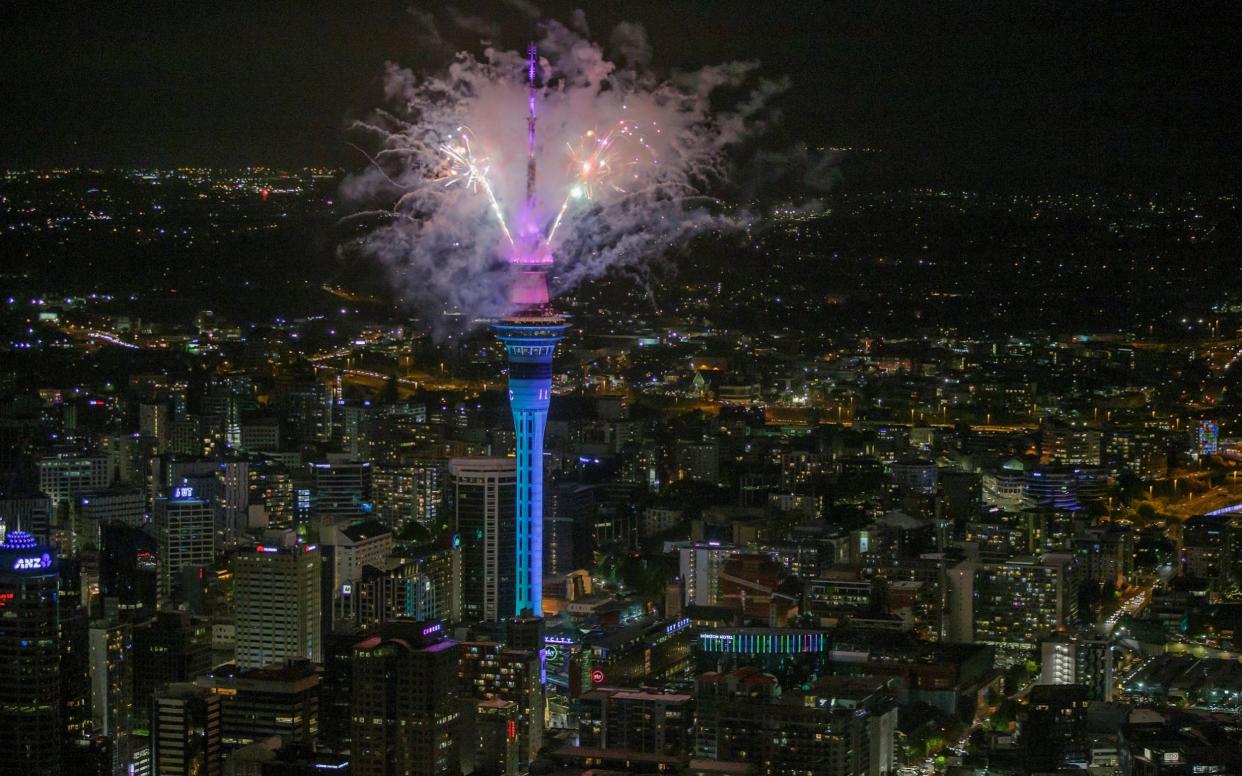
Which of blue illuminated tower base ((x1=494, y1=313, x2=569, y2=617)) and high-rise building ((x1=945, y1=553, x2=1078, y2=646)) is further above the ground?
blue illuminated tower base ((x1=494, y1=313, x2=569, y2=617))

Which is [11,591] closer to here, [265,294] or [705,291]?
[265,294]

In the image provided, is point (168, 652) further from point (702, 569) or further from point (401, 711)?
point (702, 569)

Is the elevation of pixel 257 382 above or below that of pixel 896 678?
above

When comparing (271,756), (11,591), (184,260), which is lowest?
(271,756)

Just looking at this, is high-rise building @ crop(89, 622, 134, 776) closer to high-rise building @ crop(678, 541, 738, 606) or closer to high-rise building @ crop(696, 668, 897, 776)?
high-rise building @ crop(696, 668, 897, 776)

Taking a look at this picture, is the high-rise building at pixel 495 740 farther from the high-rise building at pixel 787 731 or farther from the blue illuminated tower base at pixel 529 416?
the blue illuminated tower base at pixel 529 416

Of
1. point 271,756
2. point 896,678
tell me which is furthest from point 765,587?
point 271,756

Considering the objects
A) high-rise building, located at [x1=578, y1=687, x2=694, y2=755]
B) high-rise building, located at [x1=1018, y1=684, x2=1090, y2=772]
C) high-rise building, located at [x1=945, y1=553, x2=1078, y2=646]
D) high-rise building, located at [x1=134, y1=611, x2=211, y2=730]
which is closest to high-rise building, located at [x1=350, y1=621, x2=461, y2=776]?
high-rise building, located at [x1=578, y1=687, x2=694, y2=755]
